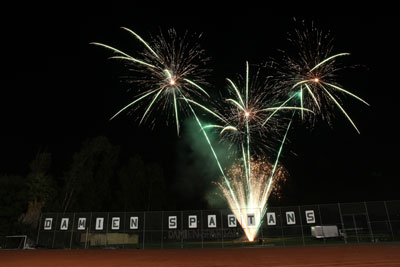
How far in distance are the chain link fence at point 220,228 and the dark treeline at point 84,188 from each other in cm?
424

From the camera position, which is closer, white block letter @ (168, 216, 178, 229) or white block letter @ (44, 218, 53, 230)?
white block letter @ (168, 216, 178, 229)

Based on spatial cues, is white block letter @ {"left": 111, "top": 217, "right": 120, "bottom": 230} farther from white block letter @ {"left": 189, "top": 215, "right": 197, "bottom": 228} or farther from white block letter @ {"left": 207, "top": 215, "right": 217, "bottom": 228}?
white block letter @ {"left": 207, "top": 215, "right": 217, "bottom": 228}

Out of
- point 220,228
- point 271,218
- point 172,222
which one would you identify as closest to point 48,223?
point 172,222

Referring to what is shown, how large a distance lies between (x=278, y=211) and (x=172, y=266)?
1530 cm

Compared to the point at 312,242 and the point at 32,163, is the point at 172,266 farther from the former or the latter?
the point at 32,163

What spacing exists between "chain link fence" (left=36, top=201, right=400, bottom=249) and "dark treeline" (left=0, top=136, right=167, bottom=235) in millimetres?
4237

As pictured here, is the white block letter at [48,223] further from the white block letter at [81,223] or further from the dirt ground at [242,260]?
the dirt ground at [242,260]

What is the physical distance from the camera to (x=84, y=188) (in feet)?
127

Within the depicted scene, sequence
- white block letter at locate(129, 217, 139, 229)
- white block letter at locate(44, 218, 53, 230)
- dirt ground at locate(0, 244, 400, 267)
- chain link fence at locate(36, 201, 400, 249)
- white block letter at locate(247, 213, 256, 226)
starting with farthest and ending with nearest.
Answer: white block letter at locate(44, 218, 53, 230) < white block letter at locate(129, 217, 139, 229) < white block letter at locate(247, 213, 256, 226) < chain link fence at locate(36, 201, 400, 249) < dirt ground at locate(0, 244, 400, 267)

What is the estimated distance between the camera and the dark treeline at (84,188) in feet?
92.3

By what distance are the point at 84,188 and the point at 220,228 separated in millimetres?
21590

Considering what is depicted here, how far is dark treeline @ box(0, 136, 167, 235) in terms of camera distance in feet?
92.3

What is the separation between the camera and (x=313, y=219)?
77.9 ft

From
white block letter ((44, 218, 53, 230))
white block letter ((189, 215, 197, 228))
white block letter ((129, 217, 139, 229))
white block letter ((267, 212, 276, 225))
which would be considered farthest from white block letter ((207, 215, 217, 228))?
white block letter ((44, 218, 53, 230))
